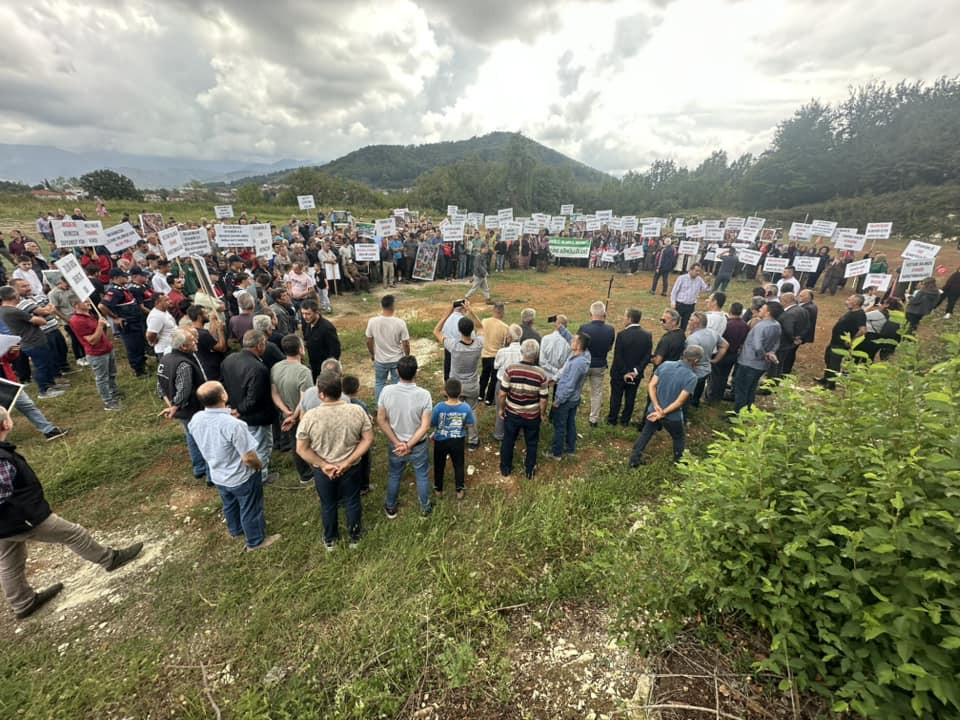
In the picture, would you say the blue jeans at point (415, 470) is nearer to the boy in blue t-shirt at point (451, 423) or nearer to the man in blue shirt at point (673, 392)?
the boy in blue t-shirt at point (451, 423)

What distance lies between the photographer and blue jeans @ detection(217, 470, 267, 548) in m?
4.21

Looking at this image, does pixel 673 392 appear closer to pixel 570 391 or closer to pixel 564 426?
pixel 570 391

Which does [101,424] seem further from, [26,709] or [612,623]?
[612,623]

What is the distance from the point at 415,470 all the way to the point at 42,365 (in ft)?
25.1

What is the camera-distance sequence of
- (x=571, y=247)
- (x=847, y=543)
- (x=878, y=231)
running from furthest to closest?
(x=571, y=247) < (x=878, y=231) < (x=847, y=543)

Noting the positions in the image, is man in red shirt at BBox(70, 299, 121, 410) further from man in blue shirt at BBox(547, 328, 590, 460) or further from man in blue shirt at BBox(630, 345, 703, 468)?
man in blue shirt at BBox(630, 345, 703, 468)

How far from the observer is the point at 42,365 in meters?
7.24

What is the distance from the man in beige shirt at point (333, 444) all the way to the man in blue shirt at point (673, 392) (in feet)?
12.1

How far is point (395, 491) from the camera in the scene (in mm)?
4777

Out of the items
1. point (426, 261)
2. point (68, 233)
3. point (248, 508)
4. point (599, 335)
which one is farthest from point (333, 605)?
point (426, 261)

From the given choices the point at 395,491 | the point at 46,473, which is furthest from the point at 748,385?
the point at 46,473

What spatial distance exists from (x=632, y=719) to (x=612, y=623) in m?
0.76

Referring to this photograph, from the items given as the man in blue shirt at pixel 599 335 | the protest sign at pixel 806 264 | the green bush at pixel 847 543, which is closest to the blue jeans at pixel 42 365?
the man in blue shirt at pixel 599 335

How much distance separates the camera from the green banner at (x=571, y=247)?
17.5 m
